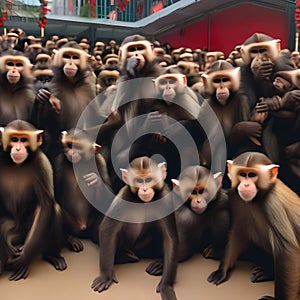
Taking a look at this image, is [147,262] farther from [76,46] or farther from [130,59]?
[76,46]

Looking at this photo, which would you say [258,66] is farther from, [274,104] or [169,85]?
[169,85]

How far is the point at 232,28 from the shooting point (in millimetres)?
10234

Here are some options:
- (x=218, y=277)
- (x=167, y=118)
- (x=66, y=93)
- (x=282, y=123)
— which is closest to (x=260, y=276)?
(x=218, y=277)

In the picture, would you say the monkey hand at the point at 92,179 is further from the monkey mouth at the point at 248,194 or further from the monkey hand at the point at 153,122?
the monkey mouth at the point at 248,194

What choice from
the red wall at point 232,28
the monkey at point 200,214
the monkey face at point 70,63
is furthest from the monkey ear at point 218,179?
the red wall at point 232,28

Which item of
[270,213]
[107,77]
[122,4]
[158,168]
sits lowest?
[270,213]

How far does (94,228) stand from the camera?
2352 mm

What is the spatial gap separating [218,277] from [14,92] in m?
1.47

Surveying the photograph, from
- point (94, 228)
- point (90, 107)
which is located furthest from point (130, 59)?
point (94, 228)

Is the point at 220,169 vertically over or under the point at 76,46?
under

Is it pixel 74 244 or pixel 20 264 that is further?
pixel 74 244

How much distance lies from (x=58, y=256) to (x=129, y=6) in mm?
9639

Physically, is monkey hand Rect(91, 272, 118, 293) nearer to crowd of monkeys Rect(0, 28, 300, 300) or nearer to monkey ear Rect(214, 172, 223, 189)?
crowd of monkeys Rect(0, 28, 300, 300)

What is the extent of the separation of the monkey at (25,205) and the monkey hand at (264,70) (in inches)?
44.1
